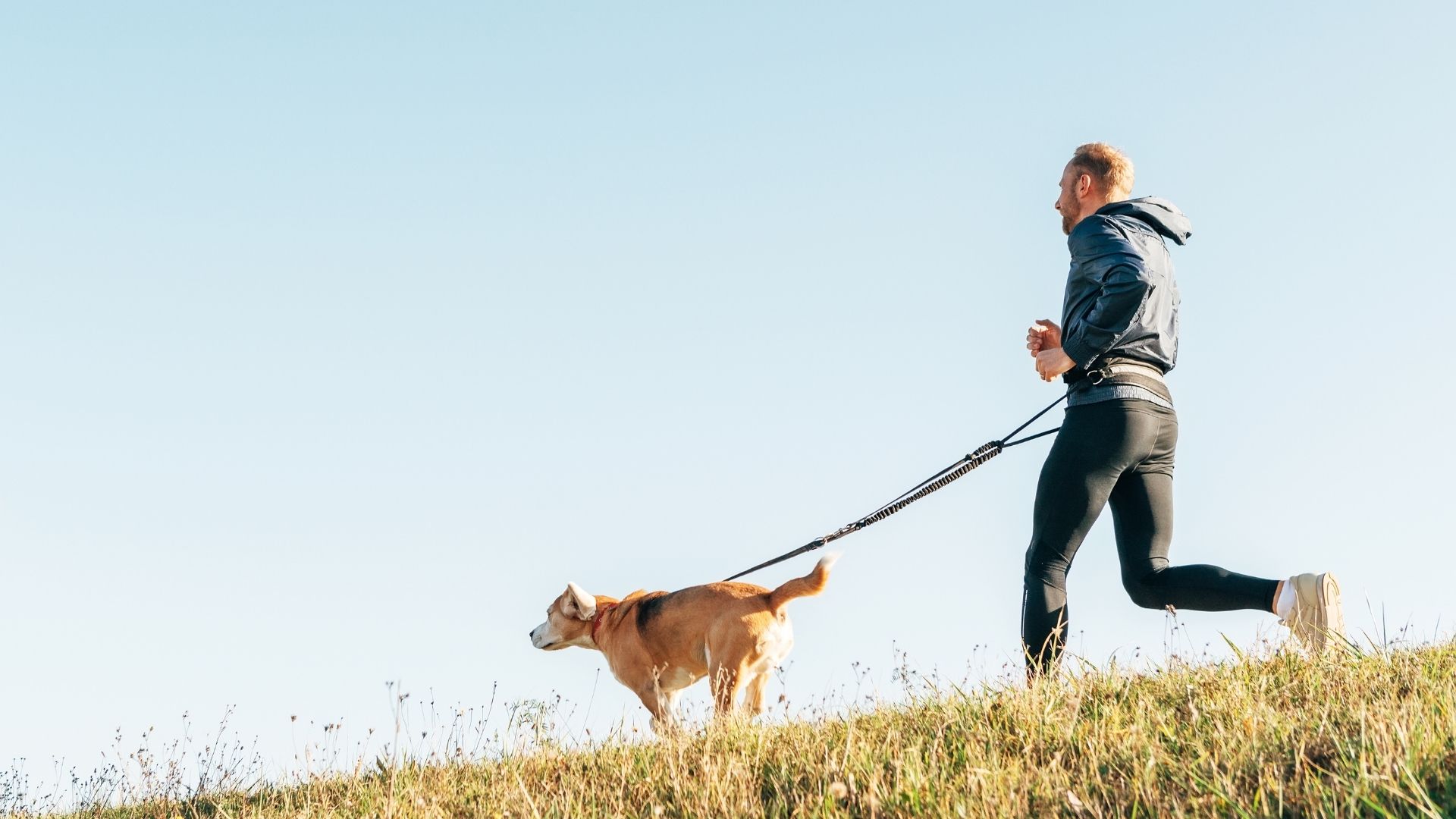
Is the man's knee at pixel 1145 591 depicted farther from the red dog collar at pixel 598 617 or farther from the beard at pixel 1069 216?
the red dog collar at pixel 598 617

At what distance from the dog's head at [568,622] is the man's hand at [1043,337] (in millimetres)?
4126

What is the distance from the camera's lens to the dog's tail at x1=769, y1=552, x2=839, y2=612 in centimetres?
682

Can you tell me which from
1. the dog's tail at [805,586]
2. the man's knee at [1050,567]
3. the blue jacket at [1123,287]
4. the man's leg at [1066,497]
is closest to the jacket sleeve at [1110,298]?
the blue jacket at [1123,287]

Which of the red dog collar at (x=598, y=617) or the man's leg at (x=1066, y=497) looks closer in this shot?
the man's leg at (x=1066, y=497)

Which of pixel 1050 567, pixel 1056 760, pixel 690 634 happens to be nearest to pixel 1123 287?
pixel 1050 567

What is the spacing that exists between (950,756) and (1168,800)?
3.26 feet

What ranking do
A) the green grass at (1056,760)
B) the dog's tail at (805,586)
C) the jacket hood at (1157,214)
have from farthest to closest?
1. the dog's tail at (805,586)
2. the jacket hood at (1157,214)
3. the green grass at (1056,760)

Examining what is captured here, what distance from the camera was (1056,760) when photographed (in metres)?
3.66

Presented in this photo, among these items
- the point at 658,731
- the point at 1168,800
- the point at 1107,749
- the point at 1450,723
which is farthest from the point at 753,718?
the point at 1450,723

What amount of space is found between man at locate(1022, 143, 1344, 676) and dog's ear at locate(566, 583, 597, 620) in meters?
4.05

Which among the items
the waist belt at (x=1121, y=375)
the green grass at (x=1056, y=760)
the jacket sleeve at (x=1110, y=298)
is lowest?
the green grass at (x=1056, y=760)

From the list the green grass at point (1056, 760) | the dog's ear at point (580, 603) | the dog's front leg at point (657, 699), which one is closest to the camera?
the green grass at point (1056, 760)

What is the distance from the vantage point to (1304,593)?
4.79 meters

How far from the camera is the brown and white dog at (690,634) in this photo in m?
7.09
